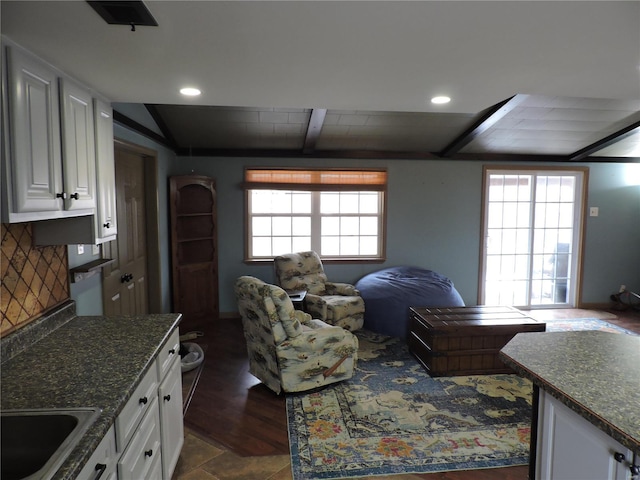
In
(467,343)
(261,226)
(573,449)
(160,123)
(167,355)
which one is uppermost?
(160,123)

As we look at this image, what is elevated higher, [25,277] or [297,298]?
[25,277]

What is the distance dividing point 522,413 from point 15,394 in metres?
3.01

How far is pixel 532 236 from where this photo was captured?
19.0ft

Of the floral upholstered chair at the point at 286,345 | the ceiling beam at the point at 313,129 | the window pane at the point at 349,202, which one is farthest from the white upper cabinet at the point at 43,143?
the window pane at the point at 349,202

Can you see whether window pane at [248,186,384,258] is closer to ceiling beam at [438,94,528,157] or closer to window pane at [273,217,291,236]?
window pane at [273,217,291,236]

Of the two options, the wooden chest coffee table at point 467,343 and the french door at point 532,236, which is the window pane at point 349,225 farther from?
the wooden chest coffee table at point 467,343

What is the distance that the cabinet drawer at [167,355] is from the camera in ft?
6.48

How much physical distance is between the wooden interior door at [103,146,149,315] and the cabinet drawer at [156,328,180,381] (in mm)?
988

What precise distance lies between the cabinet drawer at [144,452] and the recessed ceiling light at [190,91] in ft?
5.37

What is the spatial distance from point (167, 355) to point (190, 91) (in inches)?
57.7

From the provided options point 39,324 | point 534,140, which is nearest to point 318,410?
point 39,324

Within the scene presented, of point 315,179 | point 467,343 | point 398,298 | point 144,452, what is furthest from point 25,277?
point 315,179

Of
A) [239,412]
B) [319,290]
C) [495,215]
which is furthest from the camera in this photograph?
[495,215]

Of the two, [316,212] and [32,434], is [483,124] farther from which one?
[32,434]
